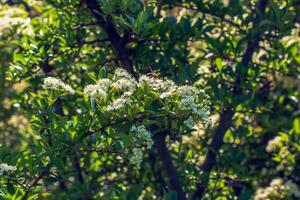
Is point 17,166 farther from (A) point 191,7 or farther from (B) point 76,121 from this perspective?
(A) point 191,7

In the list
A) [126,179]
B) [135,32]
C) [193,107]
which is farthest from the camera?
[126,179]

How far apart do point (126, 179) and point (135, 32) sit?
1.66 m

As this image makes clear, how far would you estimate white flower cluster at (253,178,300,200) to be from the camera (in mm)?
4641

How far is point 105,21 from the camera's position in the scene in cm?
359

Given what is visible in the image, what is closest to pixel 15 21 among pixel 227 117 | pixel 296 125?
pixel 227 117

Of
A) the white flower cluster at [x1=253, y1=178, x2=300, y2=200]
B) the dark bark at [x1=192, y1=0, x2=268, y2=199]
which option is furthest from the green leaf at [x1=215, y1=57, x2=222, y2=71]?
the white flower cluster at [x1=253, y1=178, x2=300, y2=200]

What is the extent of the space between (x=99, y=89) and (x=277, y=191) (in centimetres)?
248

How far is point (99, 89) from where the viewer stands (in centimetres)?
262

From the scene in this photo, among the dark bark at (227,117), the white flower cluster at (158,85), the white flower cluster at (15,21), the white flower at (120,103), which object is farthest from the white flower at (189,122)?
the white flower cluster at (15,21)

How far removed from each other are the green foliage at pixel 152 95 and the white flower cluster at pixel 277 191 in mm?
10

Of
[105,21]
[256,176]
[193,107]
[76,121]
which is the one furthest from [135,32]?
[256,176]

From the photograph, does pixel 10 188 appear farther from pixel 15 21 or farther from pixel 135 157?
pixel 15 21

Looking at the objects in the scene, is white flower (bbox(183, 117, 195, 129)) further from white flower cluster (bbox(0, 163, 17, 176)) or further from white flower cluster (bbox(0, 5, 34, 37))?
white flower cluster (bbox(0, 5, 34, 37))

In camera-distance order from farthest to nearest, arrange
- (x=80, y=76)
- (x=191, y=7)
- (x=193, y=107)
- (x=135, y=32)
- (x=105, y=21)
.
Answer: (x=80, y=76), (x=191, y=7), (x=105, y=21), (x=135, y=32), (x=193, y=107)
